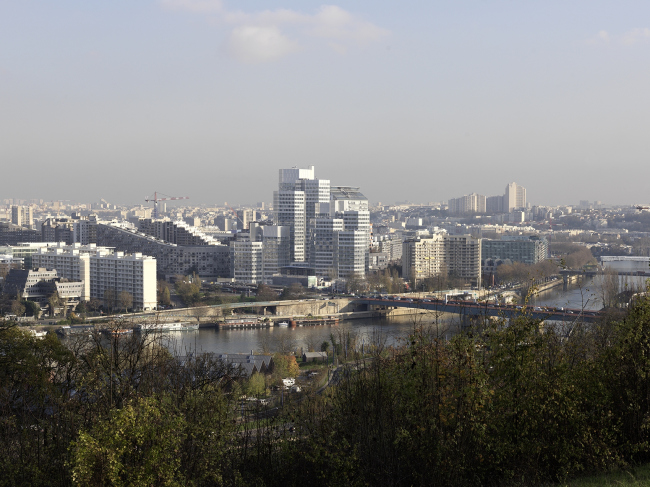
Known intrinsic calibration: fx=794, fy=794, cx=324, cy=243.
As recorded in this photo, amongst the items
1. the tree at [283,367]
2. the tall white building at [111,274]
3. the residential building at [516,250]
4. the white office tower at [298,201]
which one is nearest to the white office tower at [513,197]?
the residential building at [516,250]

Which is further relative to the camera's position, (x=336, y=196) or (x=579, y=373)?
(x=336, y=196)

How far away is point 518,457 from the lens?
8.59ft

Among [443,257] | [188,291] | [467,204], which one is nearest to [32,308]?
[188,291]

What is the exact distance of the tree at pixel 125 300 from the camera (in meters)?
13.9

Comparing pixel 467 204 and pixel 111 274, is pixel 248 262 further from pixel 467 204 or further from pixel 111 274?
pixel 467 204

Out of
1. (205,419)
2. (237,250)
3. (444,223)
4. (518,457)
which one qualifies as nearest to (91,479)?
(205,419)

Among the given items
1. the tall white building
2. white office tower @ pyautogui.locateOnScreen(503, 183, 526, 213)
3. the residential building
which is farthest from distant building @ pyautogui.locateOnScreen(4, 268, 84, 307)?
white office tower @ pyautogui.locateOnScreen(503, 183, 526, 213)

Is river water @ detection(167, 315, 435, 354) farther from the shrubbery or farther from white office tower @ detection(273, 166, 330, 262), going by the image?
white office tower @ detection(273, 166, 330, 262)

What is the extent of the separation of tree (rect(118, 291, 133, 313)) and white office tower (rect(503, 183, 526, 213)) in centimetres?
4575

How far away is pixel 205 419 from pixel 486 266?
19884 millimetres

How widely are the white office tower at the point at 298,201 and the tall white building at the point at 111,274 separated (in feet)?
21.1

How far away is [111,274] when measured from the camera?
48.3 ft

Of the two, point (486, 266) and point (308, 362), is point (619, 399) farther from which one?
point (486, 266)

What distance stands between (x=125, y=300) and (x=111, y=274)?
1013 millimetres
